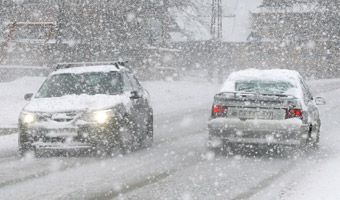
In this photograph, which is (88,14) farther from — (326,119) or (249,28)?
(249,28)

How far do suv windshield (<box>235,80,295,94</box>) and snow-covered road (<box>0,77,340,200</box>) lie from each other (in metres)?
1.16

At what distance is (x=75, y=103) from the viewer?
11.2m

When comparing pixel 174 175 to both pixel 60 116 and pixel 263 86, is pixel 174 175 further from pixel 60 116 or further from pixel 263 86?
pixel 263 86

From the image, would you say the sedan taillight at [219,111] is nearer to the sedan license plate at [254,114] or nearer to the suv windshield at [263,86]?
the sedan license plate at [254,114]

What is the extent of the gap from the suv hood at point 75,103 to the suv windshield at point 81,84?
1.67 ft

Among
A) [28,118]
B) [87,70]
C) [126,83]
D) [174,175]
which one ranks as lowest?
[174,175]

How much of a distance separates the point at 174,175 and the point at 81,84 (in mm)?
3924

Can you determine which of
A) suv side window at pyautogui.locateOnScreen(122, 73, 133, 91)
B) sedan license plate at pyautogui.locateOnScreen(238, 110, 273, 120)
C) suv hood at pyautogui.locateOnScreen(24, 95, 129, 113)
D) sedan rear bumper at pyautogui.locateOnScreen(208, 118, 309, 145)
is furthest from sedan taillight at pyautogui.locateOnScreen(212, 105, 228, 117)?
suv side window at pyautogui.locateOnScreen(122, 73, 133, 91)

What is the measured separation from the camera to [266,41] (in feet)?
261

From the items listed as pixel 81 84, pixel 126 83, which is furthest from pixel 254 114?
pixel 81 84

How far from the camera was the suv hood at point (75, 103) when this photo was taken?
11.0 meters

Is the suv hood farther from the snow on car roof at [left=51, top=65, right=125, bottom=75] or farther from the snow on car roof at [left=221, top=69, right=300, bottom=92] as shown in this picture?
the snow on car roof at [left=221, top=69, right=300, bottom=92]

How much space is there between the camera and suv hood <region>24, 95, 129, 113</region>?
10977mm

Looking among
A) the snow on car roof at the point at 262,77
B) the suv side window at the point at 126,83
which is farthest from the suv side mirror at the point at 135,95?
the snow on car roof at the point at 262,77
